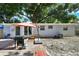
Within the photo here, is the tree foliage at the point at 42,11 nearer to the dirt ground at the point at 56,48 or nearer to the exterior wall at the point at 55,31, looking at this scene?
the exterior wall at the point at 55,31

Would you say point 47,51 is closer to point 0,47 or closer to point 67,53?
point 67,53

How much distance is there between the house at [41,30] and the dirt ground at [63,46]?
84 millimetres

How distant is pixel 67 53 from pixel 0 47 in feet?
3.38

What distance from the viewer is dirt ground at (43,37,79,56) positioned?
5.25 metres

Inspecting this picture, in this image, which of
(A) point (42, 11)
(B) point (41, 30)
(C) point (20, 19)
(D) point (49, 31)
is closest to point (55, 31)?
(D) point (49, 31)

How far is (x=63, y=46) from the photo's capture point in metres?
5.28

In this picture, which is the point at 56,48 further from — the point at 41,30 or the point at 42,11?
the point at 42,11

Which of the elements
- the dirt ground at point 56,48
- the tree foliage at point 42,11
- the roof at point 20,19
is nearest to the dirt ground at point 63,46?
the dirt ground at point 56,48

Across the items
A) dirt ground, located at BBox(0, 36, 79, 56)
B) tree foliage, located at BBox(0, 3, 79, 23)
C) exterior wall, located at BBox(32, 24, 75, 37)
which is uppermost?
tree foliage, located at BBox(0, 3, 79, 23)

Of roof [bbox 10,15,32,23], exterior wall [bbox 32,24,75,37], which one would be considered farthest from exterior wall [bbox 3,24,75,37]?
roof [bbox 10,15,32,23]

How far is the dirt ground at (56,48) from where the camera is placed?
17.2ft

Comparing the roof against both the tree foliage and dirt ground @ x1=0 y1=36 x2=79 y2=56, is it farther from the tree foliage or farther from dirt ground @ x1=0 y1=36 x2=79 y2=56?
dirt ground @ x1=0 y1=36 x2=79 y2=56

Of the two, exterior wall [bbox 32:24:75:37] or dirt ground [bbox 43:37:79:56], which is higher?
exterior wall [bbox 32:24:75:37]

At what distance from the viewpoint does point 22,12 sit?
530 centimetres
